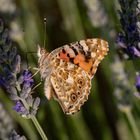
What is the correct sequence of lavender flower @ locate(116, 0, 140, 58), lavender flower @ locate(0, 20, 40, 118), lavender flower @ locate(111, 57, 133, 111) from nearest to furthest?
lavender flower @ locate(0, 20, 40, 118), lavender flower @ locate(116, 0, 140, 58), lavender flower @ locate(111, 57, 133, 111)

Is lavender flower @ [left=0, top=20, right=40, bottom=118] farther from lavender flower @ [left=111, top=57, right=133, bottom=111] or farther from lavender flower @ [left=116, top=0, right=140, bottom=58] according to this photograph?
lavender flower @ [left=111, top=57, right=133, bottom=111]

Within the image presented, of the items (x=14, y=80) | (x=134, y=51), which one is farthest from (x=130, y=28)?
(x=14, y=80)

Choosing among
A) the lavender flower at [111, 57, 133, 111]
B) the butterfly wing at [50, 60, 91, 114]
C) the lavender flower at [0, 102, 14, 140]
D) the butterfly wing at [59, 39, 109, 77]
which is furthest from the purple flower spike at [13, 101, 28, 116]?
the lavender flower at [111, 57, 133, 111]

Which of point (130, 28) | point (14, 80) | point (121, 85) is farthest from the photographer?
point (121, 85)

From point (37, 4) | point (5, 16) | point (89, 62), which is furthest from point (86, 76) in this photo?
point (37, 4)

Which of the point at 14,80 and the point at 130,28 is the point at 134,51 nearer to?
the point at 130,28
